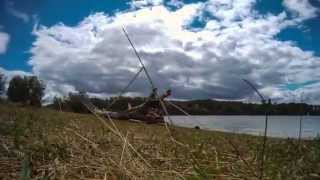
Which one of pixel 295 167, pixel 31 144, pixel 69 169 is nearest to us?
pixel 69 169

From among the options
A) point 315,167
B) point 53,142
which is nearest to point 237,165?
point 315,167

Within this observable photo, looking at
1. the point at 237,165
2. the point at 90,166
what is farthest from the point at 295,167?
the point at 90,166

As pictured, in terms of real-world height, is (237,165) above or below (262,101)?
below

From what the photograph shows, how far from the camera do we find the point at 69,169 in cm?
294

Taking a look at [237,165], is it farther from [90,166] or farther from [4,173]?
[4,173]

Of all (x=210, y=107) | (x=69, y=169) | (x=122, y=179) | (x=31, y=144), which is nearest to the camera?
(x=122, y=179)

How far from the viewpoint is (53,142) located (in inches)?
155

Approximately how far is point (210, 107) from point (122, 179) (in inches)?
28.0

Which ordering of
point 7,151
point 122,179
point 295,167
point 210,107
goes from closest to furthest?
point 122,179
point 210,107
point 295,167
point 7,151

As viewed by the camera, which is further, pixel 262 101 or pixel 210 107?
pixel 210 107

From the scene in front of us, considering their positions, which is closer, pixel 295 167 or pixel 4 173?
pixel 4 173

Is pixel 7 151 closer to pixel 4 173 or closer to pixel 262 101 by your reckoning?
pixel 4 173

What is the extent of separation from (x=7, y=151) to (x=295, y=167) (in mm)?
2236

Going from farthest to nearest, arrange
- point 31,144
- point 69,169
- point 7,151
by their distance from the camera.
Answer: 1. point 31,144
2. point 7,151
3. point 69,169
